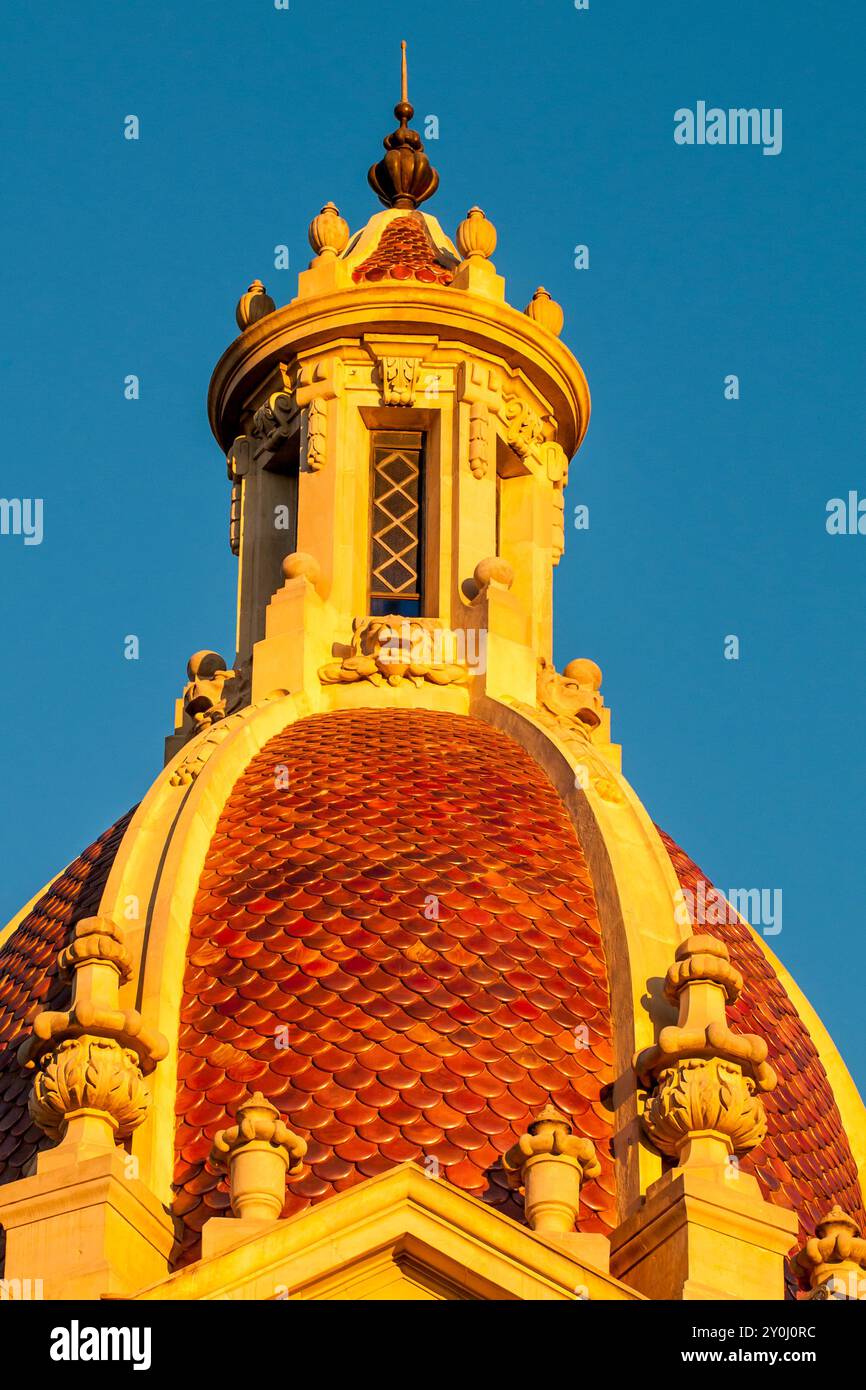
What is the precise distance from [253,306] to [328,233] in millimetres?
1346

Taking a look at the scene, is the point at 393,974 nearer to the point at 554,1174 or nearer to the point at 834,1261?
the point at 554,1174

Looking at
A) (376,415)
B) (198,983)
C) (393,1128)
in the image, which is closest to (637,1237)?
(393,1128)

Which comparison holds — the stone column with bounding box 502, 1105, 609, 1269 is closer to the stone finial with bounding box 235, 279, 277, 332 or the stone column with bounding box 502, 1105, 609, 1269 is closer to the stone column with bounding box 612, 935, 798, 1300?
the stone column with bounding box 612, 935, 798, 1300

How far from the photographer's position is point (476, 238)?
200ft

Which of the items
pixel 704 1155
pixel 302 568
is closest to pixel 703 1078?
pixel 704 1155

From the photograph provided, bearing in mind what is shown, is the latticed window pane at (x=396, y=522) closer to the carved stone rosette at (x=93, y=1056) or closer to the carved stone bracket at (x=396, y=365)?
the carved stone bracket at (x=396, y=365)

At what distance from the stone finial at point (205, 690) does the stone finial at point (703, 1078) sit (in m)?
10.7

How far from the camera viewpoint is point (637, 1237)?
4588 cm

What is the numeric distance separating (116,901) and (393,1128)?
5477mm

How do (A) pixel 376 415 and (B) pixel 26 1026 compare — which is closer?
(B) pixel 26 1026

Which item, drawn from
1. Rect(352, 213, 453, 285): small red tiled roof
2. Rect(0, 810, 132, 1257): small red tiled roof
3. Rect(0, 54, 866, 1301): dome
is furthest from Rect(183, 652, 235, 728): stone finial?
Rect(352, 213, 453, 285): small red tiled roof

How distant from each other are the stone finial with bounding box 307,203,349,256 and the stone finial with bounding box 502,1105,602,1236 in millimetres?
18884
